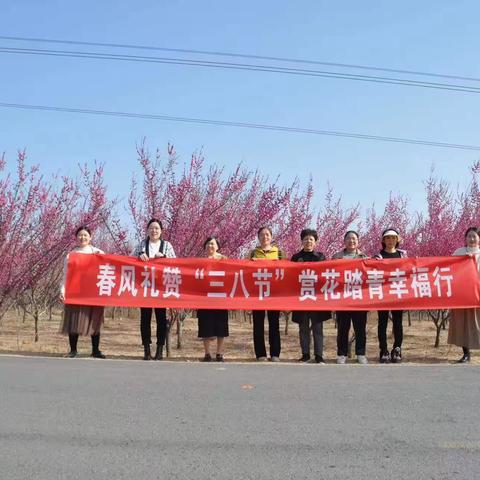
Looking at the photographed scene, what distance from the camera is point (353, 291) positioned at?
783 cm

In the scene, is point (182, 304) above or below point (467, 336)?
above

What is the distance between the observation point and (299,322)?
7.80m

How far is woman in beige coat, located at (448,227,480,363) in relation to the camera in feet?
24.6

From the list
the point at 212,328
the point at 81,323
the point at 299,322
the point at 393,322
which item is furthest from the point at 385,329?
the point at 81,323

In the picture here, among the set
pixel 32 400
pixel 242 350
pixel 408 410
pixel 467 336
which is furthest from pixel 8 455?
pixel 242 350

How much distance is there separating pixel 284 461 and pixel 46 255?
981 cm

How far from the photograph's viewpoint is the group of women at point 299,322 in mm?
7530

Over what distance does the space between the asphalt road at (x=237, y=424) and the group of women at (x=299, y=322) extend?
1.11 m

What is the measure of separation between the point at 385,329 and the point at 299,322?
1.19 m

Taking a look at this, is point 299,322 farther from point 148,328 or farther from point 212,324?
point 148,328

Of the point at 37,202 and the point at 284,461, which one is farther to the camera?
the point at 37,202

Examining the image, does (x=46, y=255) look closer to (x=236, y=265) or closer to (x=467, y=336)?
(x=236, y=265)

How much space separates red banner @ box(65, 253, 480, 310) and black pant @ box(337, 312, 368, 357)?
0.15 metres

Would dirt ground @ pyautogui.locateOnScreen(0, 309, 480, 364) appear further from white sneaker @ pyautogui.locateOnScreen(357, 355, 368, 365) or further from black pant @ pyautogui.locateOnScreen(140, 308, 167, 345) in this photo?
black pant @ pyautogui.locateOnScreen(140, 308, 167, 345)
